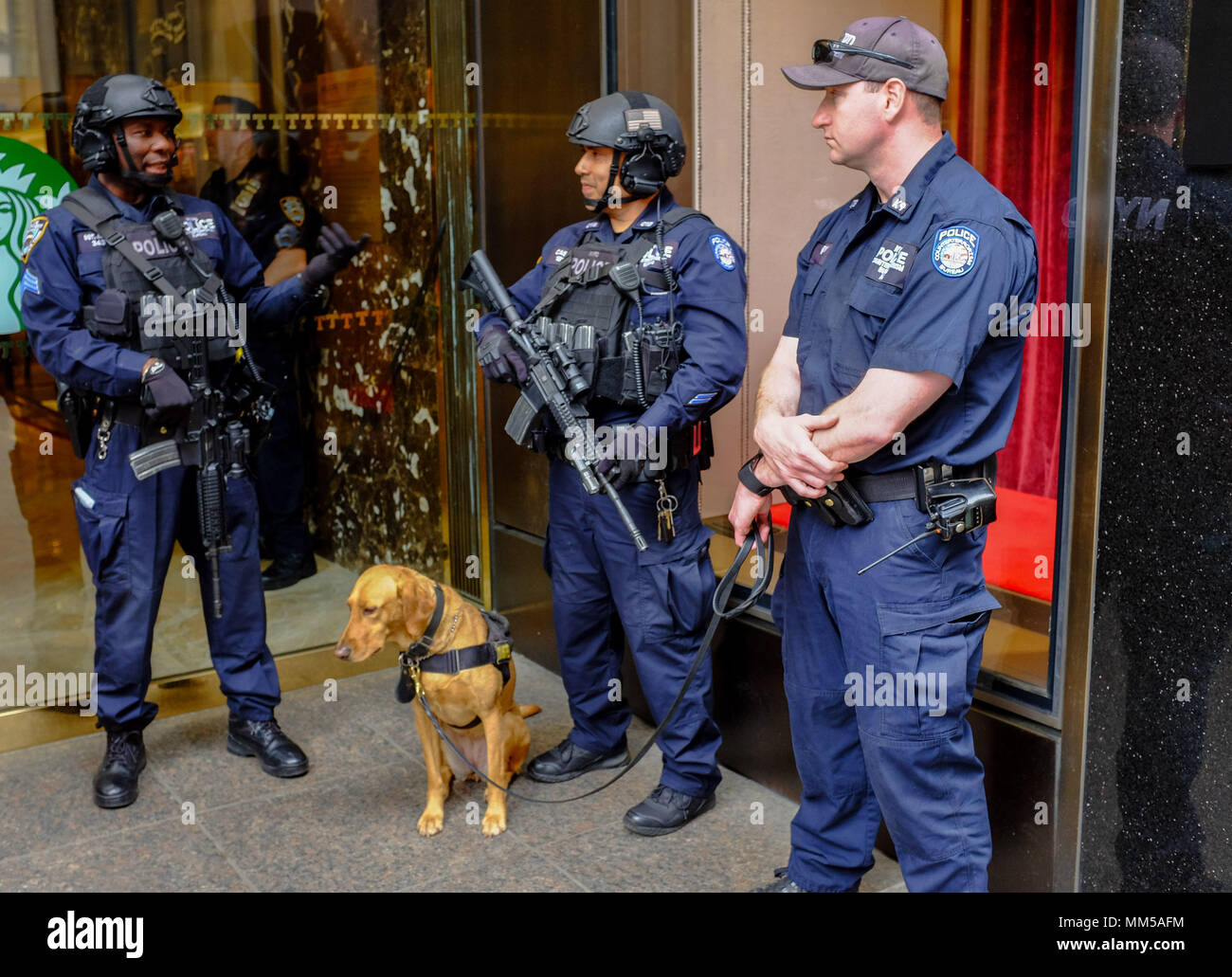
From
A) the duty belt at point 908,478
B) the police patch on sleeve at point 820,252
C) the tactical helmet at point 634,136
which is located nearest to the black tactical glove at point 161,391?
the tactical helmet at point 634,136

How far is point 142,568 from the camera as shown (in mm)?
4059

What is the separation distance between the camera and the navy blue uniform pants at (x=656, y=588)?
148 inches

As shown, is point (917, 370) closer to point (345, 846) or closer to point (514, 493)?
point (345, 846)

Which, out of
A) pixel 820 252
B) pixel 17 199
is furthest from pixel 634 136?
pixel 17 199

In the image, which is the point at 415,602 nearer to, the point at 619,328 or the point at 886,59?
the point at 619,328

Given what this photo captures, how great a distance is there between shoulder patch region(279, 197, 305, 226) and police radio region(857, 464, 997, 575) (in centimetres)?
343

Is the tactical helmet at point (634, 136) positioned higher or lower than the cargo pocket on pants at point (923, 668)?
higher

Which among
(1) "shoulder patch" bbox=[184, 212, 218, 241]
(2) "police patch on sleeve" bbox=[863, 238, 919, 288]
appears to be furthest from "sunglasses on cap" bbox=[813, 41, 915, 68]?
(1) "shoulder patch" bbox=[184, 212, 218, 241]

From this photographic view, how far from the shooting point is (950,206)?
2635 mm

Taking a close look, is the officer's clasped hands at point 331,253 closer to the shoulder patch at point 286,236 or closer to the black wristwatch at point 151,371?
the black wristwatch at point 151,371

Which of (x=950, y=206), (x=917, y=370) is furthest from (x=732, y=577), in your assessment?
(x=950, y=206)

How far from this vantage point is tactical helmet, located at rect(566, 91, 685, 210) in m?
3.62

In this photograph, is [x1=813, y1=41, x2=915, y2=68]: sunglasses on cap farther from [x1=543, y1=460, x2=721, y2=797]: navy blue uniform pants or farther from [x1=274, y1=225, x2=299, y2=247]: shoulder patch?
[x1=274, y1=225, x2=299, y2=247]: shoulder patch

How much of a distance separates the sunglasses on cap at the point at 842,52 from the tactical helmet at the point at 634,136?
3.12 feet
